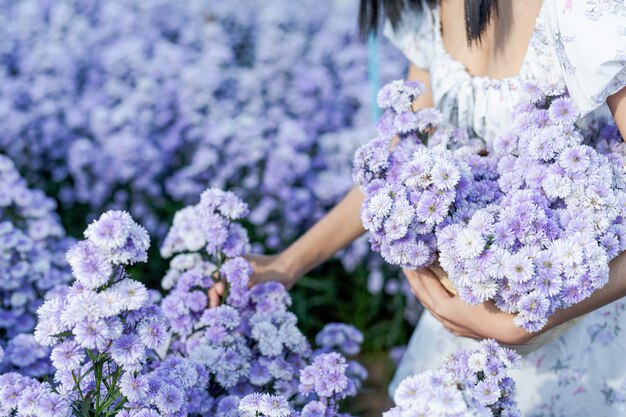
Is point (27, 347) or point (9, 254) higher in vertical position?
point (9, 254)

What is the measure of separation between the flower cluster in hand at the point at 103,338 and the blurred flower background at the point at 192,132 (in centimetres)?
175

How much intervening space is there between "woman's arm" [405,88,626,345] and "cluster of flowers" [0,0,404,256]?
64.8 inches

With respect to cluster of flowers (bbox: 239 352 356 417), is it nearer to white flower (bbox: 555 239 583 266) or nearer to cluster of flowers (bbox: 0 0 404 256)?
white flower (bbox: 555 239 583 266)

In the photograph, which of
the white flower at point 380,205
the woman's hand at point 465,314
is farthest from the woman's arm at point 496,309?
the white flower at point 380,205

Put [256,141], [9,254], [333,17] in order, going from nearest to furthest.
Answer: [9,254], [256,141], [333,17]

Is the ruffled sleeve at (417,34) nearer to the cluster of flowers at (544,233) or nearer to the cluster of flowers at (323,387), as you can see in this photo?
the cluster of flowers at (544,233)

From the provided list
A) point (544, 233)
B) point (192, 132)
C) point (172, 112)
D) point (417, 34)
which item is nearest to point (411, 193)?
point (544, 233)

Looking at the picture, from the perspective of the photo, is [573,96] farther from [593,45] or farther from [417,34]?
[417,34]

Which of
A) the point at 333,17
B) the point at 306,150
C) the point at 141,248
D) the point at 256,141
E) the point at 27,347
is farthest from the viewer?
the point at 333,17

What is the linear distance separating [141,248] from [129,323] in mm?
111

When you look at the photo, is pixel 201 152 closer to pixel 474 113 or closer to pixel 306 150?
pixel 306 150

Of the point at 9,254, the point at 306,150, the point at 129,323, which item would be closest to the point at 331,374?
the point at 129,323

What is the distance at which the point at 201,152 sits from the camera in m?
3.13

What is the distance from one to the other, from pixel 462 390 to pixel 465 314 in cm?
37
